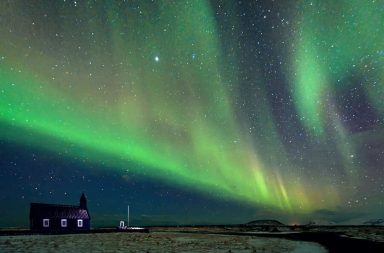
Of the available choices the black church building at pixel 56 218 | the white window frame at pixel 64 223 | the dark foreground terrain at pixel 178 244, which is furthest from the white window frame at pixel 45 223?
the dark foreground terrain at pixel 178 244

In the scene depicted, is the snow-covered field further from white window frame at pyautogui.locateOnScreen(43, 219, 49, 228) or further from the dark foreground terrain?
white window frame at pyautogui.locateOnScreen(43, 219, 49, 228)

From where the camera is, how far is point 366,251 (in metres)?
29.3

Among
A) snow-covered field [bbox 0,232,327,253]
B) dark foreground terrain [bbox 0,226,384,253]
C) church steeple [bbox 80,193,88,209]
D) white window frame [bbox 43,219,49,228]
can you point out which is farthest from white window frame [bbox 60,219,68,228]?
snow-covered field [bbox 0,232,327,253]

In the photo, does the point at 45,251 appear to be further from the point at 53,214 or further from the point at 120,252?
the point at 53,214

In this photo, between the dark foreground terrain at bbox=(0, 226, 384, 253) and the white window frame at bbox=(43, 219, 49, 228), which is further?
the white window frame at bbox=(43, 219, 49, 228)

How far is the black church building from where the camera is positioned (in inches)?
2463

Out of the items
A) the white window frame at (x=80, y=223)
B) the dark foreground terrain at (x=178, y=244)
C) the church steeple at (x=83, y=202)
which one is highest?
the church steeple at (x=83, y=202)

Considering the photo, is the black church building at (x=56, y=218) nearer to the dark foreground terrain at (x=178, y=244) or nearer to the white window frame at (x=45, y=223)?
the white window frame at (x=45, y=223)

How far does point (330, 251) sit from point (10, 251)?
24.6 m

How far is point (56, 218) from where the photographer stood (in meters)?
64.2

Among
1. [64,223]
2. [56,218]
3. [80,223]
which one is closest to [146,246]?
[56,218]

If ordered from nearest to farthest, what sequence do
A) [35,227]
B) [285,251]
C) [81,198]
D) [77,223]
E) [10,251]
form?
[10,251] → [285,251] → [35,227] → [77,223] → [81,198]

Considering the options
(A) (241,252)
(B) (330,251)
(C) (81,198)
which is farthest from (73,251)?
(C) (81,198)

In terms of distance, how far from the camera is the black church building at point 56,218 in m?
62.6
